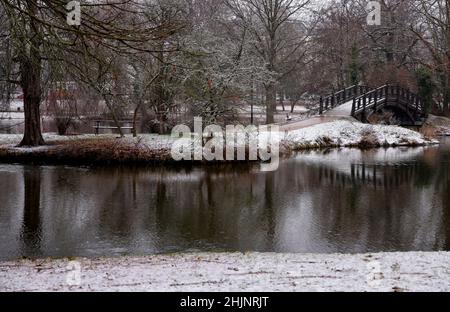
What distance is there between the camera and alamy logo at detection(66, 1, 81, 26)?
7168 mm

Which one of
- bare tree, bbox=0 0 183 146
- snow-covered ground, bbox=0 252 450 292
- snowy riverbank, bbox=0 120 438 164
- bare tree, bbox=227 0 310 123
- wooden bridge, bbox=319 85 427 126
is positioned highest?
bare tree, bbox=227 0 310 123

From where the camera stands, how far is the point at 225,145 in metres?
22.2

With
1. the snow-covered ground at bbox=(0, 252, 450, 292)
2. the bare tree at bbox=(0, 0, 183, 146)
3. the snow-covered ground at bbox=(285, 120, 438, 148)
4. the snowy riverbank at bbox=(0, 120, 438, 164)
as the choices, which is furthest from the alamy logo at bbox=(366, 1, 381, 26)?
the snow-covered ground at bbox=(0, 252, 450, 292)

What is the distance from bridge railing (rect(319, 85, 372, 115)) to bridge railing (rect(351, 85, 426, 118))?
0.81m

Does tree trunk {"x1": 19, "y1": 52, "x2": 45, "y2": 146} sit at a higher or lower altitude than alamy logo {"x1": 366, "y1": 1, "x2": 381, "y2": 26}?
lower

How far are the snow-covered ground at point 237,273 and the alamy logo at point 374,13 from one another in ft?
110

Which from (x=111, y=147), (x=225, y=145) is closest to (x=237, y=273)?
(x=225, y=145)

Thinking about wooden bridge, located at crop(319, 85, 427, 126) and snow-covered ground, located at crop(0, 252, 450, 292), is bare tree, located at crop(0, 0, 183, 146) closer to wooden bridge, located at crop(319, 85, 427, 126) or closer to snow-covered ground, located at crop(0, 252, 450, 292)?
snow-covered ground, located at crop(0, 252, 450, 292)

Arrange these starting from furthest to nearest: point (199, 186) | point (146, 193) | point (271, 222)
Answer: point (199, 186)
point (146, 193)
point (271, 222)

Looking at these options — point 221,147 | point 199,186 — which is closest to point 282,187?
point 199,186

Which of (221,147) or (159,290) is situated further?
(221,147)
